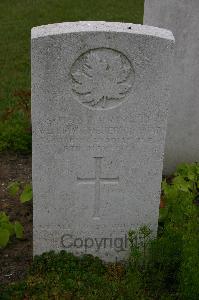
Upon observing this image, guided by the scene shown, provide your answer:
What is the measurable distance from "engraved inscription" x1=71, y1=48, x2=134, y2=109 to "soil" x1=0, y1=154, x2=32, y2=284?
133 centimetres

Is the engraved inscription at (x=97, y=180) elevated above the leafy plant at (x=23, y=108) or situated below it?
below

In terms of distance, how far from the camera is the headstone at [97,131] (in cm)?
367

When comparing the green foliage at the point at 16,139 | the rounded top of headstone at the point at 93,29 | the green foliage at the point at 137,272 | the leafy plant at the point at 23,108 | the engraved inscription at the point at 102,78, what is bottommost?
the green foliage at the point at 137,272

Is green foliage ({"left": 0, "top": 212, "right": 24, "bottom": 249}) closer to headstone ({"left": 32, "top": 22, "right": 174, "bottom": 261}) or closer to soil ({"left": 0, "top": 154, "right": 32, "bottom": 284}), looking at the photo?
soil ({"left": 0, "top": 154, "right": 32, "bottom": 284})

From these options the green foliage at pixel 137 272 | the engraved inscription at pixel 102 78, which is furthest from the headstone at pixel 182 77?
the engraved inscription at pixel 102 78

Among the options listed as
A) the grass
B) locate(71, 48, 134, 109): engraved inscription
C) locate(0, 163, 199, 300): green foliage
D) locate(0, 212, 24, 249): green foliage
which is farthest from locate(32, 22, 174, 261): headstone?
the grass

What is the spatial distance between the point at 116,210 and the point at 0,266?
950mm

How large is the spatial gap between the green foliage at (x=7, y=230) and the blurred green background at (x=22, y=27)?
175 centimetres

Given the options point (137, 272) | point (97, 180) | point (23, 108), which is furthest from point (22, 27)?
point (137, 272)

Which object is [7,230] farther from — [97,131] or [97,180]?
Result: [97,131]

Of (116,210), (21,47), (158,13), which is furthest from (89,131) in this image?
(21,47)

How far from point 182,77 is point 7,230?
7.39 feet

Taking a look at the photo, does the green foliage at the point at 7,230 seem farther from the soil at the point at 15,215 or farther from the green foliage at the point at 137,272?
the green foliage at the point at 137,272

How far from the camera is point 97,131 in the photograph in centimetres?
389
